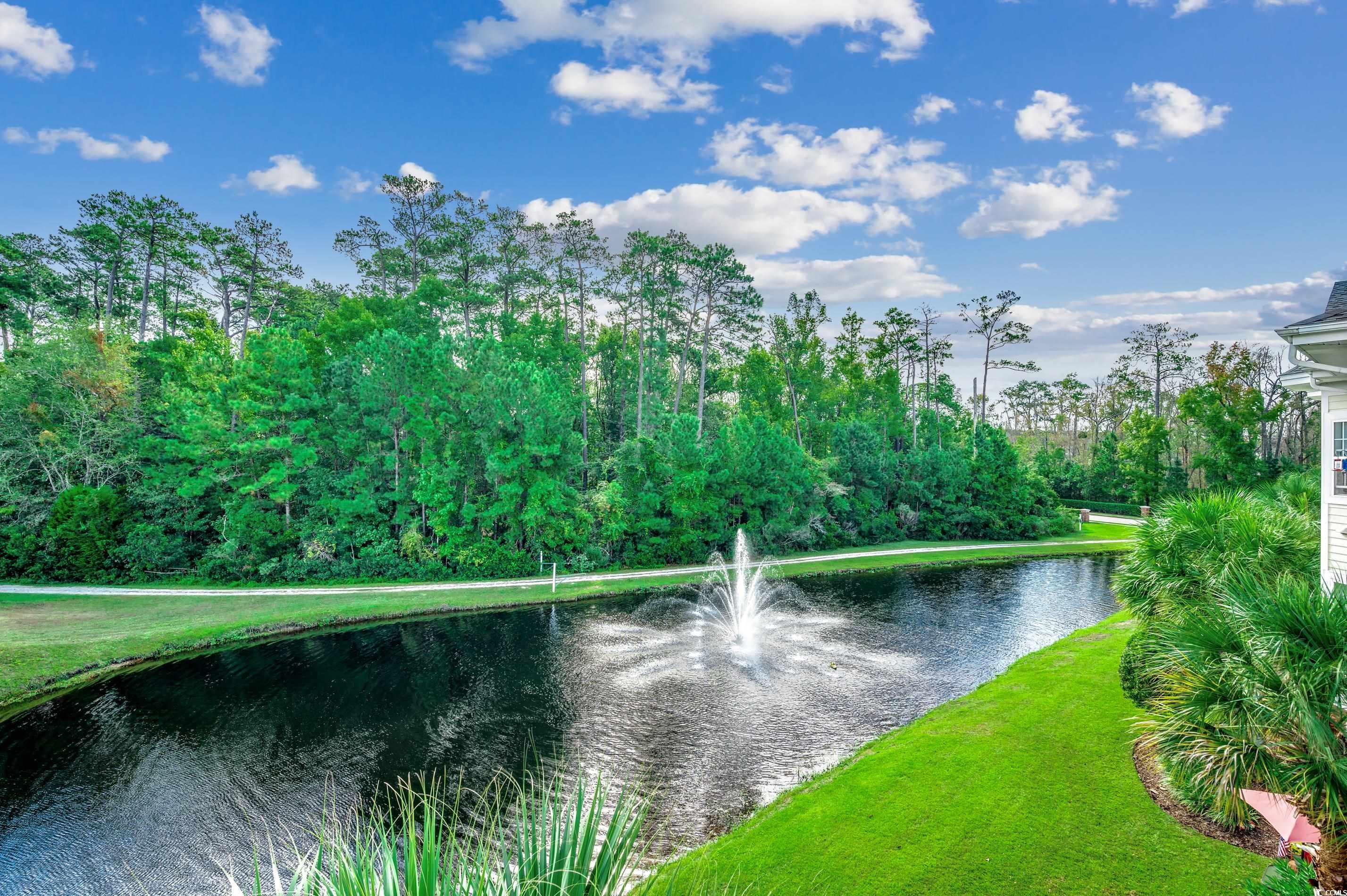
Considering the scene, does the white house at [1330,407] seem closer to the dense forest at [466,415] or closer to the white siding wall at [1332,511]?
the white siding wall at [1332,511]

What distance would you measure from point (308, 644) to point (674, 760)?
1280 cm

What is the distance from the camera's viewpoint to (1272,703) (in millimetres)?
5578

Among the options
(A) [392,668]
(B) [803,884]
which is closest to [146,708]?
(A) [392,668]

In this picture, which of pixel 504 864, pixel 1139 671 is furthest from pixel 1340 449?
pixel 504 864

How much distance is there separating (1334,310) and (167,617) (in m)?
27.8

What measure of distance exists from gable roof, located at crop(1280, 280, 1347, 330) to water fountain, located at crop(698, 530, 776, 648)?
13.0 meters

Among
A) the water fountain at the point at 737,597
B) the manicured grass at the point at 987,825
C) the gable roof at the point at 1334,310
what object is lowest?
the water fountain at the point at 737,597

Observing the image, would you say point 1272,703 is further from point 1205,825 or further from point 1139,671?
point 1139,671

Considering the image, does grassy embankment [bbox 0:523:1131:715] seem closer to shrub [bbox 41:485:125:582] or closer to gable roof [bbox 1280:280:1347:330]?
shrub [bbox 41:485:125:582]

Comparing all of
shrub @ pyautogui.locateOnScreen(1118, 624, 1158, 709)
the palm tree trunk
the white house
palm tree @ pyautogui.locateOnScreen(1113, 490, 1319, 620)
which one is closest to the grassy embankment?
shrub @ pyautogui.locateOnScreen(1118, 624, 1158, 709)

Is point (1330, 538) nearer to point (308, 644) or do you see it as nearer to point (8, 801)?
point (8, 801)

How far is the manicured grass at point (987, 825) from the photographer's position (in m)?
6.59

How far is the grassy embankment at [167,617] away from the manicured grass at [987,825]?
1504 centimetres

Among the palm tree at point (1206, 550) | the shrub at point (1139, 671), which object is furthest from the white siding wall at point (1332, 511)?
the shrub at point (1139, 671)
